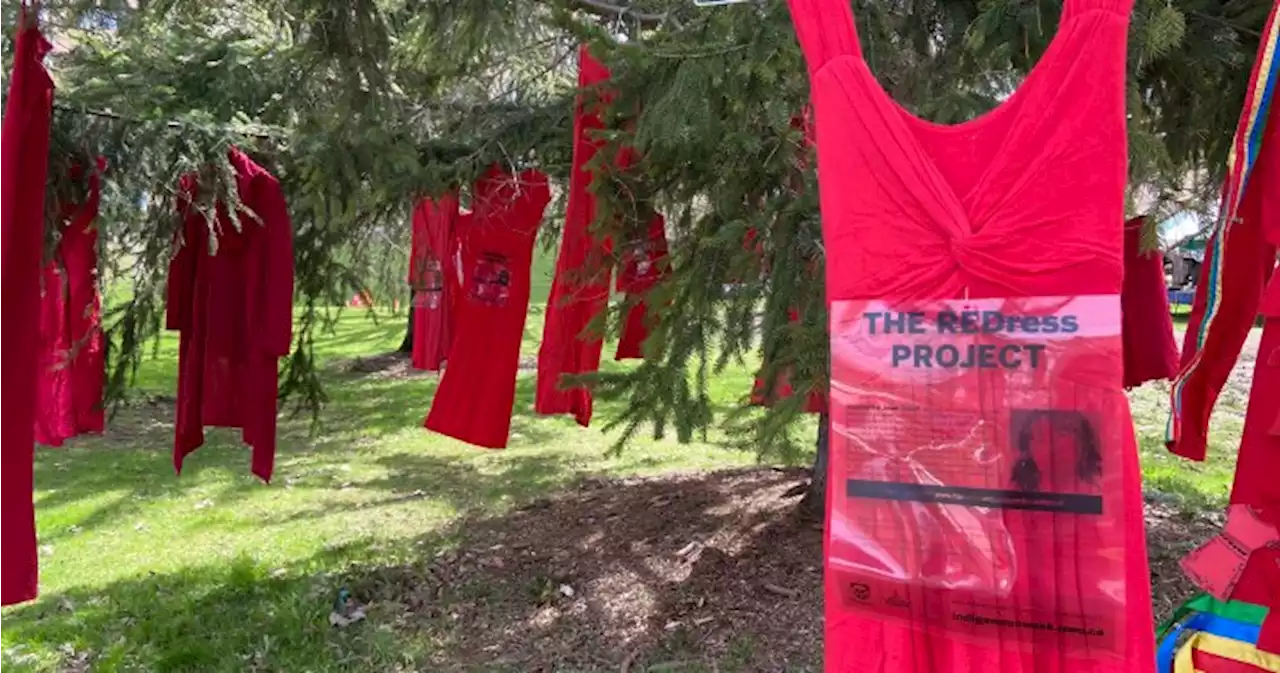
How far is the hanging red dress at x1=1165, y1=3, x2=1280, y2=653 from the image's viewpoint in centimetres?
177

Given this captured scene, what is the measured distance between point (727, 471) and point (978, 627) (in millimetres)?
5562

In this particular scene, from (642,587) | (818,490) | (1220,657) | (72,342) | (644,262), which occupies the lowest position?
(642,587)

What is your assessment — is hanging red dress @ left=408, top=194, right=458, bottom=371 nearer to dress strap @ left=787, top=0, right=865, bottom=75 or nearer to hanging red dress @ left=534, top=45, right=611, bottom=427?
hanging red dress @ left=534, top=45, right=611, bottom=427

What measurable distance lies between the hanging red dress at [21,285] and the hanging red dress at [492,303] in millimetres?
2154

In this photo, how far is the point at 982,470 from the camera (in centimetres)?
157

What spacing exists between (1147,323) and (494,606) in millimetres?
3202

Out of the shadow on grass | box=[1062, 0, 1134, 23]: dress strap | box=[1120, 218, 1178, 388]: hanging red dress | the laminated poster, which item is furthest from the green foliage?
the shadow on grass

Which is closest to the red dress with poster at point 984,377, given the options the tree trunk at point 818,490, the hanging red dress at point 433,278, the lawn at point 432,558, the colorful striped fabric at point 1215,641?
the colorful striped fabric at point 1215,641

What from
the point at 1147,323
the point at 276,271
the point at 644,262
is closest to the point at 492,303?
the point at 644,262

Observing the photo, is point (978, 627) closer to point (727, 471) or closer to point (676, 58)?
point (676, 58)

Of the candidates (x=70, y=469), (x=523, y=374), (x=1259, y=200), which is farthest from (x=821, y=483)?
(x=523, y=374)

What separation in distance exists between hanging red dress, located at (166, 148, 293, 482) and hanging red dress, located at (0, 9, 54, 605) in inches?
53.9

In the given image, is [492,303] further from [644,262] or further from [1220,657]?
[1220,657]

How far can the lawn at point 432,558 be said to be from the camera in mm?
4414
